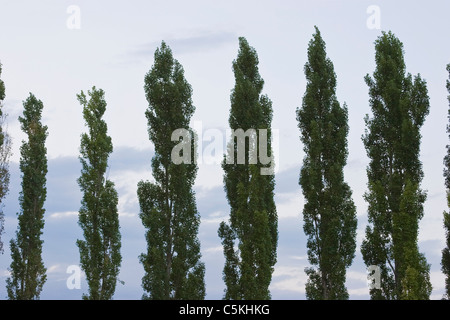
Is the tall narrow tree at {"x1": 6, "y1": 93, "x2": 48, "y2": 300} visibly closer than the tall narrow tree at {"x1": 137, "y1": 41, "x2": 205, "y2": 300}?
No

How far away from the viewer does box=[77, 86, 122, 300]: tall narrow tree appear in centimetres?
3306

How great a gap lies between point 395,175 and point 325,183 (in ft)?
12.2

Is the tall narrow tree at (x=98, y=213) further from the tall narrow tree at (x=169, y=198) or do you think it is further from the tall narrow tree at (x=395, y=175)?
the tall narrow tree at (x=395, y=175)

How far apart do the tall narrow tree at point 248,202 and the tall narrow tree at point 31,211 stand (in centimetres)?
1280

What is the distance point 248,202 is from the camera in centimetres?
3256

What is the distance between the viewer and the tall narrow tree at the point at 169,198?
105ft

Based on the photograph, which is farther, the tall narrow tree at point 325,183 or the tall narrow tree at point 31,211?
the tall narrow tree at point 31,211

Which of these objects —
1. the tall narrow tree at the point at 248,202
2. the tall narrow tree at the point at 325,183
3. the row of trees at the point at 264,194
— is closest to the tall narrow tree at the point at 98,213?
the row of trees at the point at 264,194

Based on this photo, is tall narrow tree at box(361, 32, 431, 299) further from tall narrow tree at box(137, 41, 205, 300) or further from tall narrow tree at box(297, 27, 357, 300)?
tall narrow tree at box(137, 41, 205, 300)

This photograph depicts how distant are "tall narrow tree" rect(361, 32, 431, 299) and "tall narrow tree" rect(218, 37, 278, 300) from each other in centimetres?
552

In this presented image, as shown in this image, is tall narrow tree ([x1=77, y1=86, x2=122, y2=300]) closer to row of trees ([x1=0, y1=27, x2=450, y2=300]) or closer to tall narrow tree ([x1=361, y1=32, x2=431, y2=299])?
row of trees ([x1=0, y1=27, x2=450, y2=300])

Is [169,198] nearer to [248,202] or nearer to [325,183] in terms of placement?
[248,202]

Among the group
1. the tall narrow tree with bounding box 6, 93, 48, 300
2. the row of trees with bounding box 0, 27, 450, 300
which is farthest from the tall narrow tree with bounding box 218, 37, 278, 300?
the tall narrow tree with bounding box 6, 93, 48, 300
